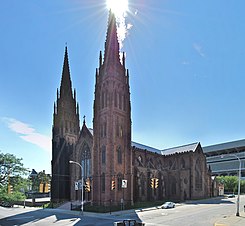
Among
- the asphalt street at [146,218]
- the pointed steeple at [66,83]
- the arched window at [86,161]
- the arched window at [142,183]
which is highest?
the pointed steeple at [66,83]

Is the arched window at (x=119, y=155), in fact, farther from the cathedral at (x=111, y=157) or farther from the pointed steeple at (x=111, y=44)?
the pointed steeple at (x=111, y=44)

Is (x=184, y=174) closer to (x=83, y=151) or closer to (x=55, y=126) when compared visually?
(x=83, y=151)

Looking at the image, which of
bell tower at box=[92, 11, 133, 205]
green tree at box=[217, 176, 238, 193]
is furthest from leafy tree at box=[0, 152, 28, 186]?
green tree at box=[217, 176, 238, 193]

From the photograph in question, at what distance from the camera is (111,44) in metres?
60.5

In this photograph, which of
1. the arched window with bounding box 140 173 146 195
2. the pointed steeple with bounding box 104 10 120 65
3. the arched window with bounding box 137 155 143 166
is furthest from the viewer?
the arched window with bounding box 137 155 143 166

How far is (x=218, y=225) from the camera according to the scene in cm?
2714

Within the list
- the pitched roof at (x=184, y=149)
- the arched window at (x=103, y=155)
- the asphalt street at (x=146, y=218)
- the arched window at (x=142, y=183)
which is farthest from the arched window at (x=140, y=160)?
the asphalt street at (x=146, y=218)

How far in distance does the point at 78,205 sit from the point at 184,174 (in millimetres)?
30175

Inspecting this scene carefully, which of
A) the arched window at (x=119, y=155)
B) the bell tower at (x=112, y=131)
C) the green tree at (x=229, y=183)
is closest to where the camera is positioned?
the bell tower at (x=112, y=131)

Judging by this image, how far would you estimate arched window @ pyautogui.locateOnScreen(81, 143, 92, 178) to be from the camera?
59.6 metres

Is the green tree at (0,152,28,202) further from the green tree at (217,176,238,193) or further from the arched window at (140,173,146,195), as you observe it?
the green tree at (217,176,238,193)

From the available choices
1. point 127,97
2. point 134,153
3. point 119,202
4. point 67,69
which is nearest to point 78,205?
point 119,202

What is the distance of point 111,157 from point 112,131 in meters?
4.80

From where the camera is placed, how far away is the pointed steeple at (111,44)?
58.9 m
